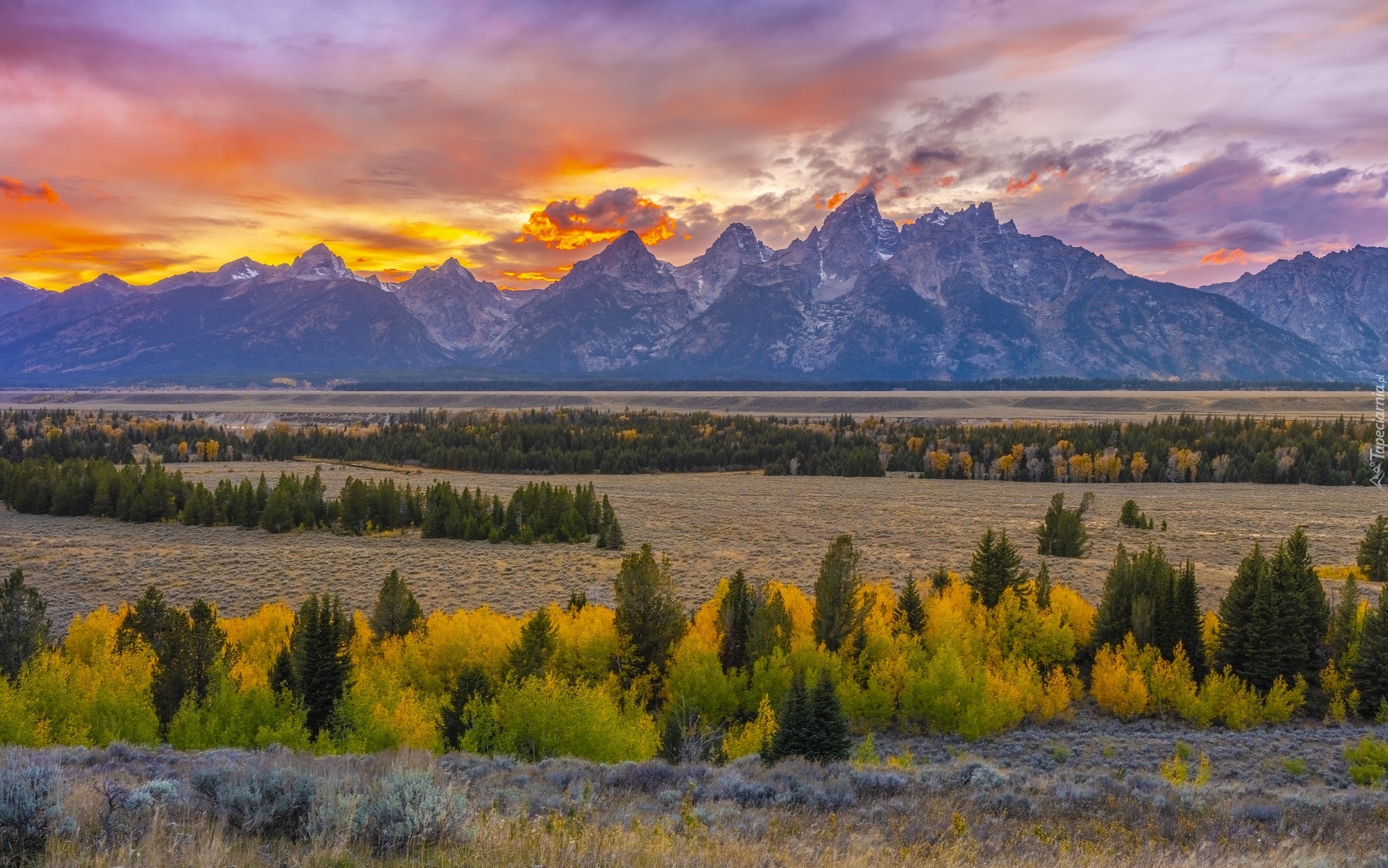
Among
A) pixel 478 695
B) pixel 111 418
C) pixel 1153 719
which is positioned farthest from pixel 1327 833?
pixel 111 418

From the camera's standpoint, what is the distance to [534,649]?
31859mm

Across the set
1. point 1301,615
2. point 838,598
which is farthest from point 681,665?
point 1301,615

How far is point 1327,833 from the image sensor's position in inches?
632

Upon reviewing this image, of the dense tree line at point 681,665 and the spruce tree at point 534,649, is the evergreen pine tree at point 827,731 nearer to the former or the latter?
the dense tree line at point 681,665

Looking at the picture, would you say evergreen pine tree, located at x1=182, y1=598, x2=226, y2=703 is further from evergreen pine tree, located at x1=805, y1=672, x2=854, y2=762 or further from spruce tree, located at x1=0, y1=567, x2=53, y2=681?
evergreen pine tree, located at x1=805, y1=672, x2=854, y2=762

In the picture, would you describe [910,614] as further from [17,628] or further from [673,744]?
[17,628]

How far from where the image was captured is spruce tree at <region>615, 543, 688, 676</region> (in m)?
35.7

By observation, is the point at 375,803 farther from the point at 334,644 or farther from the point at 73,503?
the point at 73,503

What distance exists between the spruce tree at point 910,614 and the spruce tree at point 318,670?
2455 cm

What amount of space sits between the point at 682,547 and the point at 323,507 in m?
39.3

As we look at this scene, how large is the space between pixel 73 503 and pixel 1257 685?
338 ft

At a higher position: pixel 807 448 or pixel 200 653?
pixel 807 448

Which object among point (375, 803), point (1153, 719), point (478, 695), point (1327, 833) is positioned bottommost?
point (1153, 719)

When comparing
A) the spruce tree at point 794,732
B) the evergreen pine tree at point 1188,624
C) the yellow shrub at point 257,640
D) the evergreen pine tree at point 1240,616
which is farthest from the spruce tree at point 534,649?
the evergreen pine tree at point 1240,616
